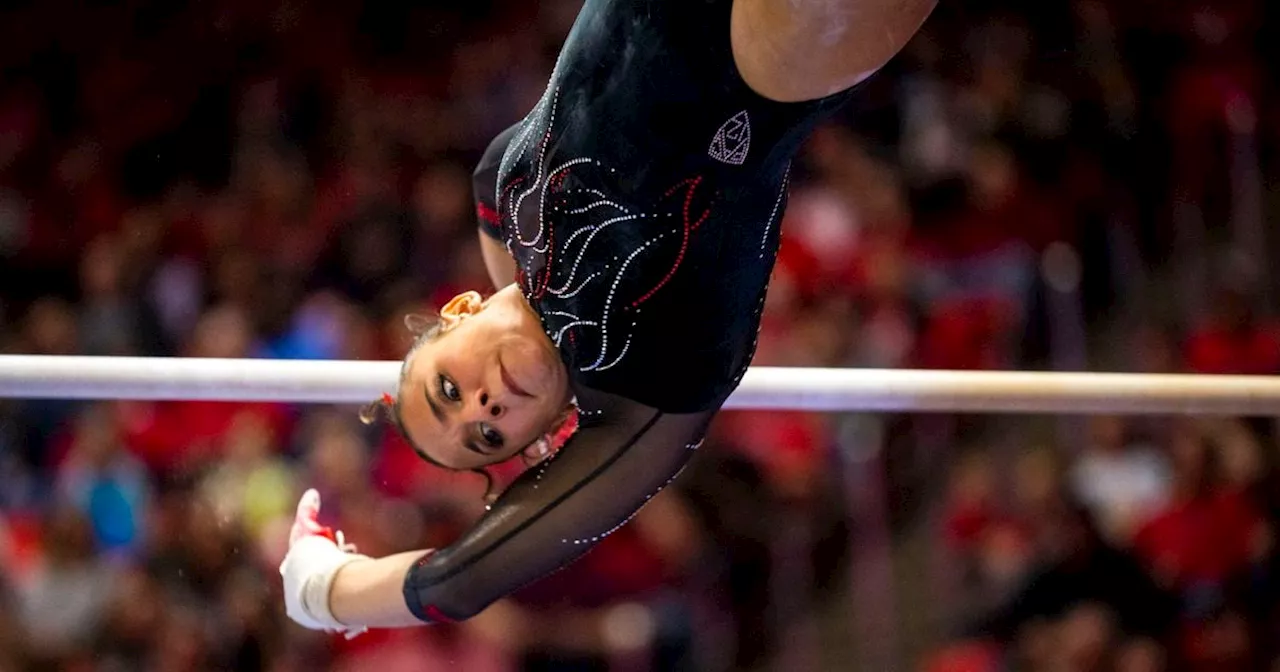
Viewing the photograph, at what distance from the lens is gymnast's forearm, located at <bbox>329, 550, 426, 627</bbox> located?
5.89 feet

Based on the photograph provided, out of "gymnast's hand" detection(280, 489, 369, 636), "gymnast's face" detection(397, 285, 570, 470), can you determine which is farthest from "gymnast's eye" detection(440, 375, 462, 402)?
"gymnast's hand" detection(280, 489, 369, 636)

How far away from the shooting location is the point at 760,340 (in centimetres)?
394

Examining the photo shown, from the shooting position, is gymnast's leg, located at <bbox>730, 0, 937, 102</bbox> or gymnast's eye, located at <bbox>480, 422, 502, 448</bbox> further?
gymnast's eye, located at <bbox>480, 422, 502, 448</bbox>

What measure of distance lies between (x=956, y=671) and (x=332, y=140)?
2.85 meters

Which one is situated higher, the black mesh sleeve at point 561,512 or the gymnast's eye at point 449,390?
the gymnast's eye at point 449,390

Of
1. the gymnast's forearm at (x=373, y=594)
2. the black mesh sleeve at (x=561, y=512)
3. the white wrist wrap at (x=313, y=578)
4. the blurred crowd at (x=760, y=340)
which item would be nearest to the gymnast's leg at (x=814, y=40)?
the black mesh sleeve at (x=561, y=512)

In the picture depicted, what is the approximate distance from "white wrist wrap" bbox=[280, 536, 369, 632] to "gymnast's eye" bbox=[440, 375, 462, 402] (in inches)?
12.6

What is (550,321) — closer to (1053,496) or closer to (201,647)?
(201,647)

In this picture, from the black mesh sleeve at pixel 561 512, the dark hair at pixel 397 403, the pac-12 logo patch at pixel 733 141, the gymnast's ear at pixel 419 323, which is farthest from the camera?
the gymnast's ear at pixel 419 323

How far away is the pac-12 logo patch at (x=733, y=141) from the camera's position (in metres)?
1.55

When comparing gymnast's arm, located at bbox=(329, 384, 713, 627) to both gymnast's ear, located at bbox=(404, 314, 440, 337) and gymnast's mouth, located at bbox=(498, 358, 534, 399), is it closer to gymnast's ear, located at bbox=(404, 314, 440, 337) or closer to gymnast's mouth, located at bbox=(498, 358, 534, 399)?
gymnast's mouth, located at bbox=(498, 358, 534, 399)

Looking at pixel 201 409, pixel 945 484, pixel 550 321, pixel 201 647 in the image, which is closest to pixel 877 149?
pixel 945 484

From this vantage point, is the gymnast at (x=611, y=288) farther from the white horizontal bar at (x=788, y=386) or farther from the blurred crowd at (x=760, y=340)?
the blurred crowd at (x=760, y=340)

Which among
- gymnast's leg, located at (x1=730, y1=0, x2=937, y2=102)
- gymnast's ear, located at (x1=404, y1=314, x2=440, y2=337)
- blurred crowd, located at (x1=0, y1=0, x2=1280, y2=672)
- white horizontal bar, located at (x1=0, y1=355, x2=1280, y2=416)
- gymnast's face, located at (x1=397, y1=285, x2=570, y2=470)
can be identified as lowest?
blurred crowd, located at (x1=0, y1=0, x2=1280, y2=672)
